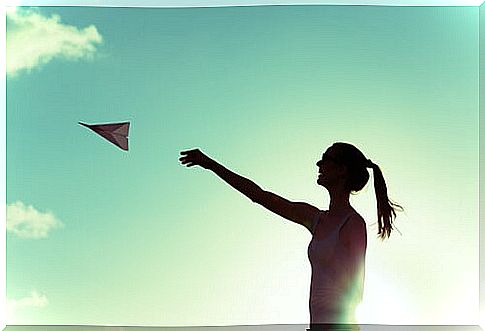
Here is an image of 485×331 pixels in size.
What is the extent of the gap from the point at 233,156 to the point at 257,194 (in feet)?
0.54

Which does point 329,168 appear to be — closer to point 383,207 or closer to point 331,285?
point 383,207

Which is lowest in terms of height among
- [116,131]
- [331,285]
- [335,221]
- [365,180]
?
[331,285]

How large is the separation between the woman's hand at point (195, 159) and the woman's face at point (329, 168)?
0.40 meters

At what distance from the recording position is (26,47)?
11.4 feet

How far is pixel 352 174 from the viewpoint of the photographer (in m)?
3.43

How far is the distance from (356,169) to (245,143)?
419 mm

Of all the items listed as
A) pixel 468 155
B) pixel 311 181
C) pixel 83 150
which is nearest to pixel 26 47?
pixel 83 150

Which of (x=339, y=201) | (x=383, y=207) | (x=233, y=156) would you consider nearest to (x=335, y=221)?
(x=339, y=201)

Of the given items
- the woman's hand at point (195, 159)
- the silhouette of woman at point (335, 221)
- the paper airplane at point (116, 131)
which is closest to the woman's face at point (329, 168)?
the silhouette of woman at point (335, 221)

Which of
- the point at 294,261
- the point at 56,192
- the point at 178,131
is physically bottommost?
the point at 294,261

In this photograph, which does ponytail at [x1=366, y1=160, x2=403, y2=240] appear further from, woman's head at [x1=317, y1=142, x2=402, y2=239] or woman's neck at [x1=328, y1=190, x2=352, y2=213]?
woman's neck at [x1=328, y1=190, x2=352, y2=213]

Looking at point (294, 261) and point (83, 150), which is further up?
point (83, 150)

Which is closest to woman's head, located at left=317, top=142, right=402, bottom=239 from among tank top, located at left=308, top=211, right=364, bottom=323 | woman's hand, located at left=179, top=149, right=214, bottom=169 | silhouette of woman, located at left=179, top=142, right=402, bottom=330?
silhouette of woman, located at left=179, top=142, right=402, bottom=330

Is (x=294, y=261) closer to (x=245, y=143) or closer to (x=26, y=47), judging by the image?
(x=245, y=143)
